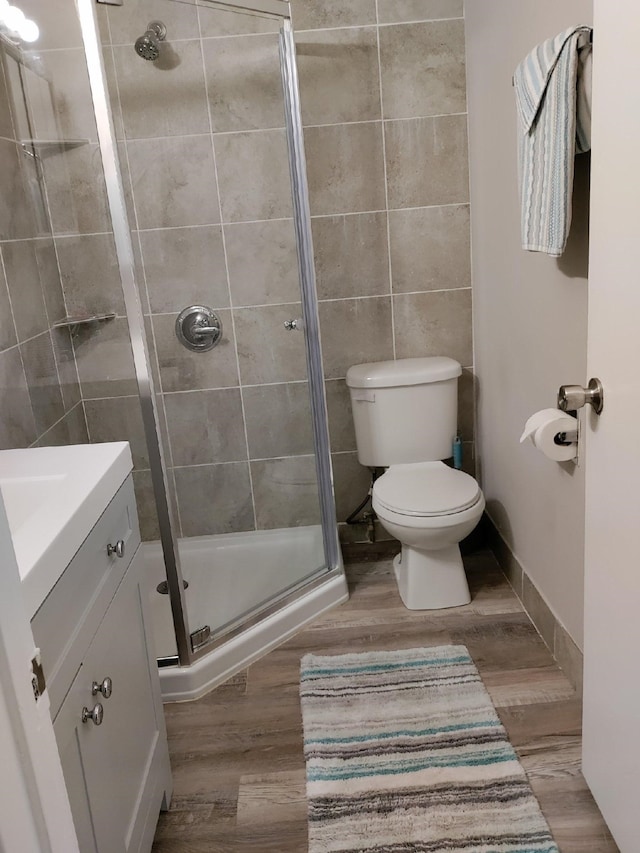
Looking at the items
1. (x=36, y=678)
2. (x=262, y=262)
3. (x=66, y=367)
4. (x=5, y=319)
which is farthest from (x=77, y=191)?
(x=36, y=678)

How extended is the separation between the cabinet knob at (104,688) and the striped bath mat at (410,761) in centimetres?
66

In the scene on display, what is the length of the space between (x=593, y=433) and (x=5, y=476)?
116 centimetres

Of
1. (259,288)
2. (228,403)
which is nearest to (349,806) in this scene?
(228,403)

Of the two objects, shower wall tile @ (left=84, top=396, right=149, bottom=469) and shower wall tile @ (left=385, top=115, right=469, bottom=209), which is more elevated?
shower wall tile @ (left=385, top=115, right=469, bottom=209)

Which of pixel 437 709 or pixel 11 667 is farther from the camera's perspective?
pixel 437 709

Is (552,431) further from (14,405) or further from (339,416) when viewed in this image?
(14,405)

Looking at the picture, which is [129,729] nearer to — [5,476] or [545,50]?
[5,476]

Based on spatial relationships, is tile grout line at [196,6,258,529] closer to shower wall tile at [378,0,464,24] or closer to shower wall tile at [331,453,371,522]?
shower wall tile at [331,453,371,522]

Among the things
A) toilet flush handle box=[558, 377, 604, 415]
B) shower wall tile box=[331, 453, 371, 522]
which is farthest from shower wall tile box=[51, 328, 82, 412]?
toilet flush handle box=[558, 377, 604, 415]

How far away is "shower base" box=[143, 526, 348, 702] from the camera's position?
7.00 feet

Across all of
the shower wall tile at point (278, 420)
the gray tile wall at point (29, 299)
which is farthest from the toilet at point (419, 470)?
the gray tile wall at point (29, 299)

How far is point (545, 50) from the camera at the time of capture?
5.23 feet

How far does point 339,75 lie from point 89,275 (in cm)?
119

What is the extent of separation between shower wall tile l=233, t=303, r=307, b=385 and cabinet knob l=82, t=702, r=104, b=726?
1452 millimetres
